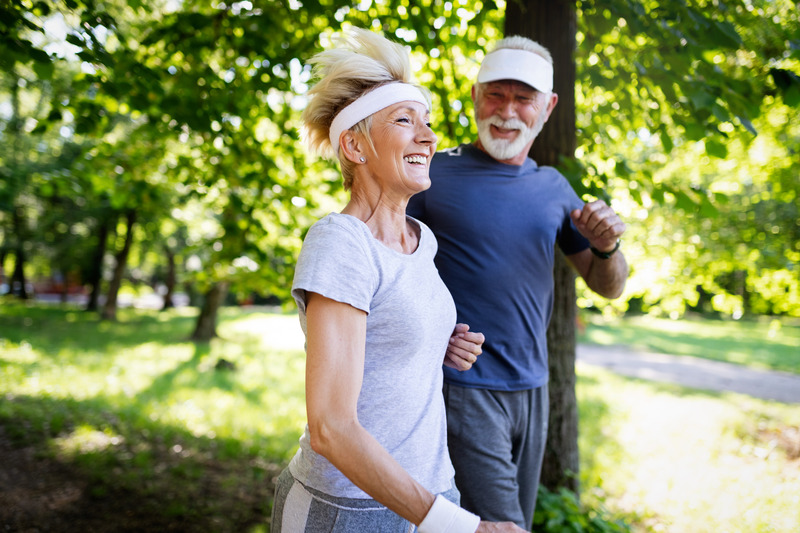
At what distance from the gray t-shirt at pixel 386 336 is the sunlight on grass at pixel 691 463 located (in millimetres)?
3536

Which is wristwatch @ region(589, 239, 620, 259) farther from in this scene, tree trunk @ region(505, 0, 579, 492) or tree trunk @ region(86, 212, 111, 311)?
tree trunk @ region(86, 212, 111, 311)

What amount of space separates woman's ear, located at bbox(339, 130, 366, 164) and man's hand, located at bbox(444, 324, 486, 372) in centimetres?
66

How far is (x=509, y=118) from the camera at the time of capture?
7.77 ft

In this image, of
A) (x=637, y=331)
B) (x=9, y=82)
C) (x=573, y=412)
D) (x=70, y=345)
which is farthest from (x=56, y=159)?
(x=637, y=331)

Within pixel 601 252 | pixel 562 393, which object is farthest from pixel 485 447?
pixel 562 393

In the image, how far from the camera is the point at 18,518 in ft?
13.9

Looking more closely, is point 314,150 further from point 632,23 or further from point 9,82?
point 9,82

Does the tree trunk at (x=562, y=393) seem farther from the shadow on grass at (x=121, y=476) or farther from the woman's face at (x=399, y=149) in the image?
the shadow on grass at (x=121, y=476)

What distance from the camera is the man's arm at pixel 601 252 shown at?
2.10 m

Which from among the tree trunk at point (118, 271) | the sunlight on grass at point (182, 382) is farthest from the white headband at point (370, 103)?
the tree trunk at point (118, 271)

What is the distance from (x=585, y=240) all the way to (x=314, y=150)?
1.34m

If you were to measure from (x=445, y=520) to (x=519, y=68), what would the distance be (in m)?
1.79

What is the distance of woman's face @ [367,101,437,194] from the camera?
65.1 inches

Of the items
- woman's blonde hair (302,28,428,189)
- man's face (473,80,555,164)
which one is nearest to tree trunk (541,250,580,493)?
man's face (473,80,555,164)
